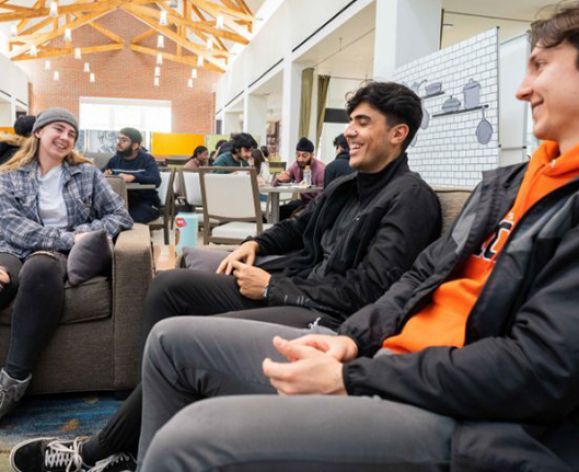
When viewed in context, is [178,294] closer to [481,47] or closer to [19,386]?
[19,386]

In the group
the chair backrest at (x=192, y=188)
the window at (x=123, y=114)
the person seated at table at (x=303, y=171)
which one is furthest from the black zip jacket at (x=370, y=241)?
the window at (x=123, y=114)

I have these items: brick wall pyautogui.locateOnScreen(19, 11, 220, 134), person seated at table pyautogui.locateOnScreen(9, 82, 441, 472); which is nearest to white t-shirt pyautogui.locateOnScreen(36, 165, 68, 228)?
person seated at table pyautogui.locateOnScreen(9, 82, 441, 472)

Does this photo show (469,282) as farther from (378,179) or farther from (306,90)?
(306,90)

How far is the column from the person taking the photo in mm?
4961

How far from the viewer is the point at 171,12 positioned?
12883 mm

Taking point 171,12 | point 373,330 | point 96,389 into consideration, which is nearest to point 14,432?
point 96,389

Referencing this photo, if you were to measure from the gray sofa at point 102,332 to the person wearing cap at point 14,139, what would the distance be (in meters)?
1.32

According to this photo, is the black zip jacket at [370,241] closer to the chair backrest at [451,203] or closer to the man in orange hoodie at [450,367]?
the chair backrest at [451,203]

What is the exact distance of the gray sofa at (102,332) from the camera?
1995 millimetres

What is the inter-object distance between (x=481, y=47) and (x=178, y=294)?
2.60 meters

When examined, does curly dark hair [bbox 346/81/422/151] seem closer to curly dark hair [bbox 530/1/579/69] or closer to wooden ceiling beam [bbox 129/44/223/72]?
curly dark hair [bbox 530/1/579/69]

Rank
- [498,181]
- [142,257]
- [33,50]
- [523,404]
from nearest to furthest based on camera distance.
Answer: [523,404] < [498,181] < [142,257] < [33,50]

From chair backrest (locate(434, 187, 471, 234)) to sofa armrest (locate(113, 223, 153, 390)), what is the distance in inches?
44.0

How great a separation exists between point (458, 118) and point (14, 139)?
2780 mm
